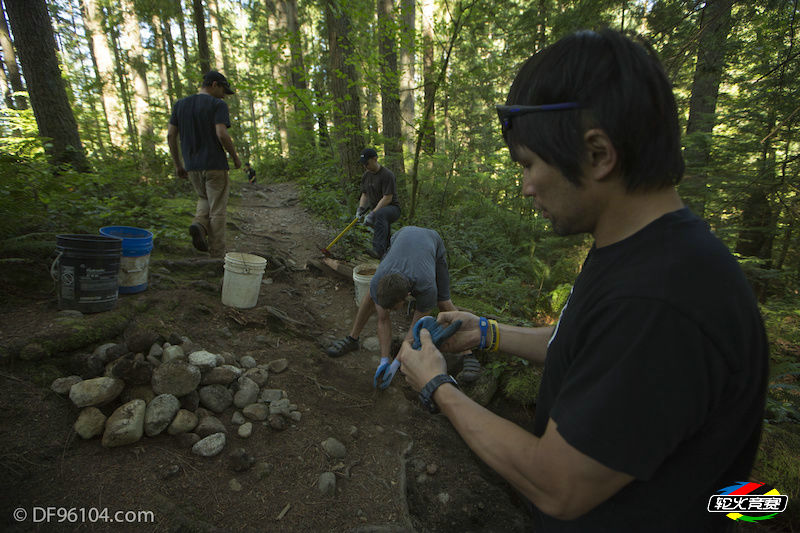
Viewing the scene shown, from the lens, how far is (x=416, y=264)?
393 centimetres

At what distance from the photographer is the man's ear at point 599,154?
907 mm

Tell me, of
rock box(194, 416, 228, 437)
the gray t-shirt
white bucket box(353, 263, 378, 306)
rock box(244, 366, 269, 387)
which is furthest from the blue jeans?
rock box(194, 416, 228, 437)

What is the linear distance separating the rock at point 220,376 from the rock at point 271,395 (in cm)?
28

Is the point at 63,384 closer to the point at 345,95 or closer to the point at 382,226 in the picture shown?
the point at 382,226

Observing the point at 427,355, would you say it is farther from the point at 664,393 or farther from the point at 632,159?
the point at 632,159

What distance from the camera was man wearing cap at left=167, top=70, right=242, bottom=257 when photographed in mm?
4945

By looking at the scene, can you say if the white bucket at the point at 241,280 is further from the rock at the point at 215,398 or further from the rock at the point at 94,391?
the rock at the point at 94,391

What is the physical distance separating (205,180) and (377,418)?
4237mm

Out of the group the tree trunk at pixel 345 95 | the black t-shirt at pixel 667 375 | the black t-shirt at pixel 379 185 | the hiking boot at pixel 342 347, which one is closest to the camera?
the black t-shirt at pixel 667 375

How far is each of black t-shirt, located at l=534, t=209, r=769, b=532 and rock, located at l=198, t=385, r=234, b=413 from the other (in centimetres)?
270

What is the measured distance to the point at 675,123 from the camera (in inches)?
37.0

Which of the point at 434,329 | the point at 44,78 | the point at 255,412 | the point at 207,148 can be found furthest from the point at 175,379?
the point at 44,78

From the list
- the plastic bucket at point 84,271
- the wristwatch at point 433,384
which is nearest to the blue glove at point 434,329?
the wristwatch at point 433,384

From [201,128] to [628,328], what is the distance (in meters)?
5.70
